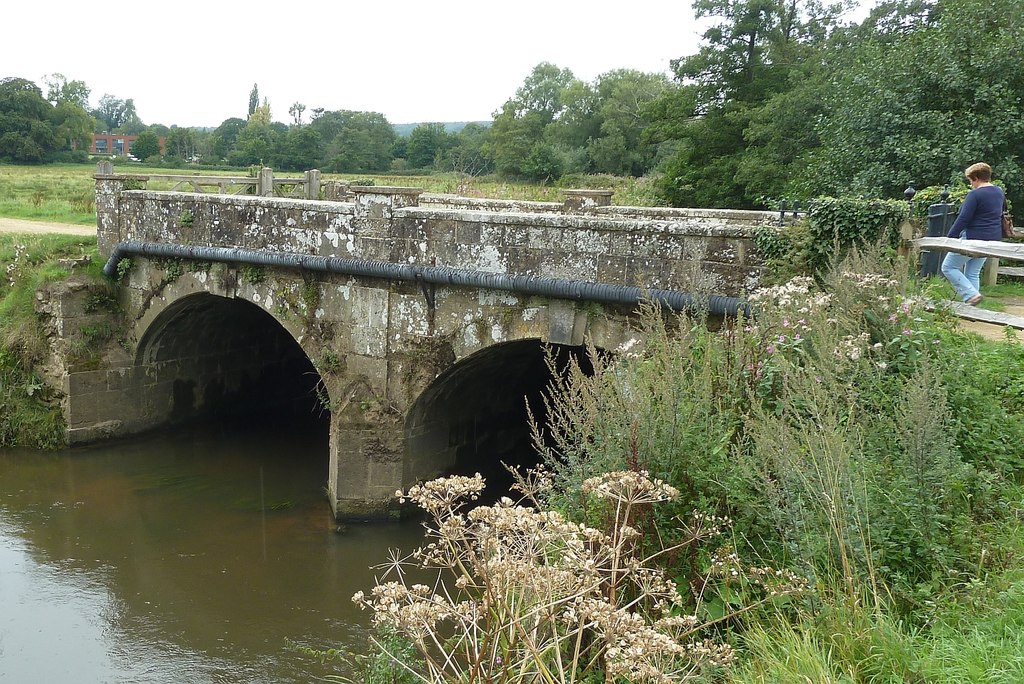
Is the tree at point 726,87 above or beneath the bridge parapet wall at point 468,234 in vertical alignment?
above

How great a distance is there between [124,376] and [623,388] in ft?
31.0

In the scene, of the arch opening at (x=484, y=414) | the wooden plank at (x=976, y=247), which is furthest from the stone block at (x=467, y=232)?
the wooden plank at (x=976, y=247)

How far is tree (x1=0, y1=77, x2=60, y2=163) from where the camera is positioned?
49.5 meters

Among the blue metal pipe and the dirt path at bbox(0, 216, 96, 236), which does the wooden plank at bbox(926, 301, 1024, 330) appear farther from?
the dirt path at bbox(0, 216, 96, 236)

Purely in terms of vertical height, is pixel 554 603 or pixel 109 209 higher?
pixel 109 209

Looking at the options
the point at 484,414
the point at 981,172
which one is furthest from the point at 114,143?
the point at 981,172

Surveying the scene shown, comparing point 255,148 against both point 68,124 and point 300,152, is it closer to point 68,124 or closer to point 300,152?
point 300,152

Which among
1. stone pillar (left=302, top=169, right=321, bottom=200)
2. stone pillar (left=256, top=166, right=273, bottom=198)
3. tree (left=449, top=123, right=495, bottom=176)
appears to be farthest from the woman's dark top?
tree (left=449, top=123, right=495, bottom=176)

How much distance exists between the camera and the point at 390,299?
31.4 feet

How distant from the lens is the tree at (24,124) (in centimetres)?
4947

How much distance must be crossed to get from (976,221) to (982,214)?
2.9 inches

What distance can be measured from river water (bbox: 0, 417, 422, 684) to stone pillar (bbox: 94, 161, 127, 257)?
282 centimetres

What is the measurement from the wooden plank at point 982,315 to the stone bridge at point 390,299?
4.87ft

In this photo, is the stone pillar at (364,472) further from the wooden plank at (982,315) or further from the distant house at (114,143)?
the distant house at (114,143)
